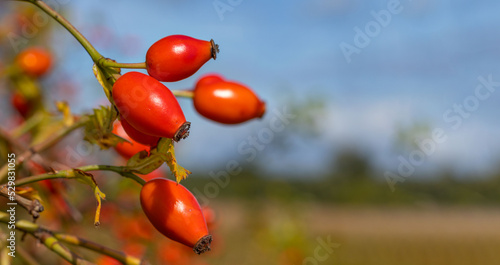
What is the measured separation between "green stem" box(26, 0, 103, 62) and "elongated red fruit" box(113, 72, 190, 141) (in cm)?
5

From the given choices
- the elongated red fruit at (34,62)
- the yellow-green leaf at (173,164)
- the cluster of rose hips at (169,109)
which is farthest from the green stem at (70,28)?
the elongated red fruit at (34,62)

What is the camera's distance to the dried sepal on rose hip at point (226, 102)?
0.78 meters

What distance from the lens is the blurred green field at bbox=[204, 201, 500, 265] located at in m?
5.79

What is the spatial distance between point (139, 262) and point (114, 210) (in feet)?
5.19

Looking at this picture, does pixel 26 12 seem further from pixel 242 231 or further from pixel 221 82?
pixel 242 231

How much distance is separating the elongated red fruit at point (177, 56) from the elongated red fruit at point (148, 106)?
0.9 inches

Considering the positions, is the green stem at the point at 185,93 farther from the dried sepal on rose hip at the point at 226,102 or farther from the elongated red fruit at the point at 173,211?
the elongated red fruit at the point at 173,211

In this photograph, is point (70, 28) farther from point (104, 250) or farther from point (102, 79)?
point (104, 250)

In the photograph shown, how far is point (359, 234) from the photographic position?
1282cm

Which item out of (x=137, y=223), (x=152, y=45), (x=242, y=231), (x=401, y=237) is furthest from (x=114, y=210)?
(x=401, y=237)

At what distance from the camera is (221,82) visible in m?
0.83

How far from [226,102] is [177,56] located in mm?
179

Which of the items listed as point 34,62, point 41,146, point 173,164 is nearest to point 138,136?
point 173,164

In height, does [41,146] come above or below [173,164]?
below
